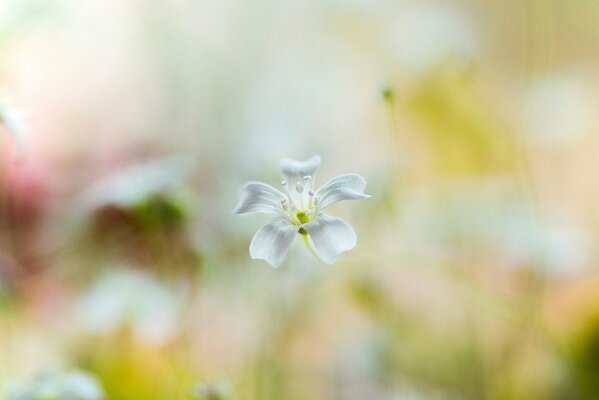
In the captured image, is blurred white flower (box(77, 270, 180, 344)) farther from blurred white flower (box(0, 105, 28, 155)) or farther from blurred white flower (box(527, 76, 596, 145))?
blurred white flower (box(527, 76, 596, 145))

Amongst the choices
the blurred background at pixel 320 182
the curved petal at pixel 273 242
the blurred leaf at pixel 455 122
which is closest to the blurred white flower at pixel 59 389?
the blurred background at pixel 320 182

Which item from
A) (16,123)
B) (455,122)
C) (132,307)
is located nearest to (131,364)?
(132,307)

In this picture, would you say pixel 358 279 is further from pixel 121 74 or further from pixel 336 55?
pixel 121 74

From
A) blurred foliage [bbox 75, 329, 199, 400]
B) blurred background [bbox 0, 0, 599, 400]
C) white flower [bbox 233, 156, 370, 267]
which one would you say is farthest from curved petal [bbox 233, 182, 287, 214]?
blurred foliage [bbox 75, 329, 199, 400]

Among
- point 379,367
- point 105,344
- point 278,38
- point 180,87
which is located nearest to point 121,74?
point 180,87

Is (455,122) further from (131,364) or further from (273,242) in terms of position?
(131,364)

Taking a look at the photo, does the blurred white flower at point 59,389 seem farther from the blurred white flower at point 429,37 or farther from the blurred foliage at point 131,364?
the blurred white flower at point 429,37
